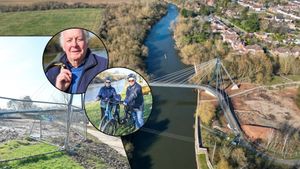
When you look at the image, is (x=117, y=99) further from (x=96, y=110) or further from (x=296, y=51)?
(x=296, y=51)

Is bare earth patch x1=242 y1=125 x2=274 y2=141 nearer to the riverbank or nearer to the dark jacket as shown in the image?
the riverbank

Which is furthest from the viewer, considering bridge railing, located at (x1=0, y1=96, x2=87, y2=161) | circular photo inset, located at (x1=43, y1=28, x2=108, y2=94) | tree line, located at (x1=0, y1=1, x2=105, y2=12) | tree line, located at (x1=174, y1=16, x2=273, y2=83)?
tree line, located at (x1=0, y1=1, x2=105, y2=12)

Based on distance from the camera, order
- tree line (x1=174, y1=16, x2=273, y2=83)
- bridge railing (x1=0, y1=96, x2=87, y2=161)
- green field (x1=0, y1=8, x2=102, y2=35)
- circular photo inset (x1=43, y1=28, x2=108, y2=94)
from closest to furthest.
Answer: circular photo inset (x1=43, y1=28, x2=108, y2=94)
bridge railing (x1=0, y1=96, x2=87, y2=161)
tree line (x1=174, y1=16, x2=273, y2=83)
green field (x1=0, y1=8, x2=102, y2=35)

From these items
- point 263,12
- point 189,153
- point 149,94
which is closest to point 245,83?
point 189,153

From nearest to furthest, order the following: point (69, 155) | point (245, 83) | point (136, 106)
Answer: point (136, 106) → point (69, 155) → point (245, 83)

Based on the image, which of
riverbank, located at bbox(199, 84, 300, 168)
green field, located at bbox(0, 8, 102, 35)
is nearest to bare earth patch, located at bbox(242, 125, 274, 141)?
riverbank, located at bbox(199, 84, 300, 168)

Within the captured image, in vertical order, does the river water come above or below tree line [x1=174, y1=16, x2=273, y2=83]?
below

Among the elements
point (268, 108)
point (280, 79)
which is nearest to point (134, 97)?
point (268, 108)

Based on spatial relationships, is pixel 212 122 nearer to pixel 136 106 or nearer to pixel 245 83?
pixel 245 83
